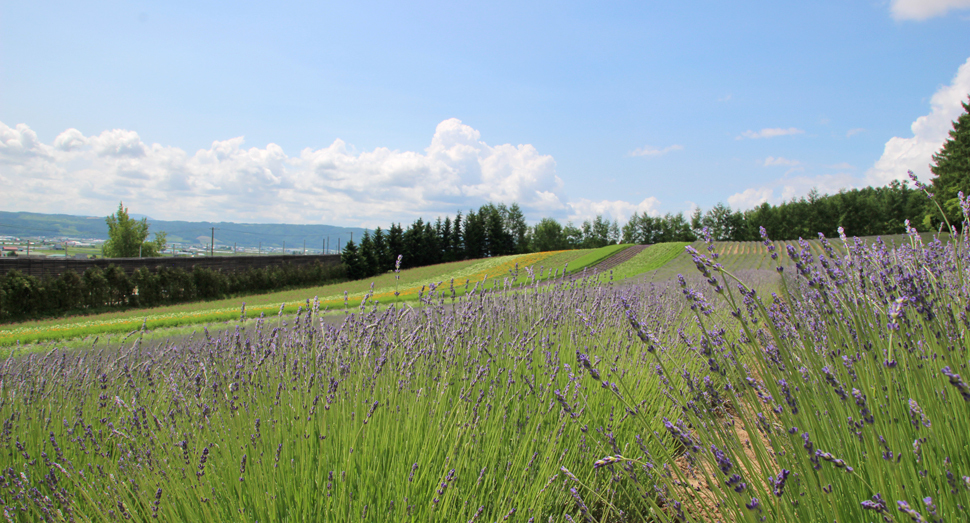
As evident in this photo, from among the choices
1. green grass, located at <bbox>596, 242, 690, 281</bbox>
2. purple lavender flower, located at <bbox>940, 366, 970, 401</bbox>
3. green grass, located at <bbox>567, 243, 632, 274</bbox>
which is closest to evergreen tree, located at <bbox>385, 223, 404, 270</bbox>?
green grass, located at <bbox>567, 243, 632, 274</bbox>

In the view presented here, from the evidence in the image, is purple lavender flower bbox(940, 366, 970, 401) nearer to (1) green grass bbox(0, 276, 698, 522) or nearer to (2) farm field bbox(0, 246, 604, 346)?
(1) green grass bbox(0, 276, 698, 522)

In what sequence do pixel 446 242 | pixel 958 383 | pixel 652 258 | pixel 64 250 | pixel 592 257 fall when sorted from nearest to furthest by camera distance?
pixel 958 383
pixel 652 258
pixel 592 257
pixel 64 250
pixel 446 242

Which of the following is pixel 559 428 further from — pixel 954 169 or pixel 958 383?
pixel 954 169

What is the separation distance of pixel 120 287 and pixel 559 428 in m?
31.1

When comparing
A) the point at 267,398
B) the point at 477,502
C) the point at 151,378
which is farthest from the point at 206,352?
the point at 477,502

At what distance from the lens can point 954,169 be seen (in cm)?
3750

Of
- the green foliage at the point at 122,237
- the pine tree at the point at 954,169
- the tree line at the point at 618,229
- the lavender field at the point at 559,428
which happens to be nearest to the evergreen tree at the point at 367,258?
the tree line at the point at 618,229

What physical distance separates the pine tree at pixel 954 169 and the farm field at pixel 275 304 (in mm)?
26305

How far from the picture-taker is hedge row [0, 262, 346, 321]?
2158 centimetres

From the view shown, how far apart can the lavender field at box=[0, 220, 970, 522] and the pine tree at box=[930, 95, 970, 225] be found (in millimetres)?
44761

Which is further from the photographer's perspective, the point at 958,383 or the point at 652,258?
the point at 652,258

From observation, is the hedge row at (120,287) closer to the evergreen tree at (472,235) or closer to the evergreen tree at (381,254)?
the evergreen tree at (381,254)

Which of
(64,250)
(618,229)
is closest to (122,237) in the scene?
(64,250)

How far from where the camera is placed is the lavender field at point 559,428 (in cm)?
123
